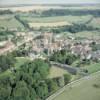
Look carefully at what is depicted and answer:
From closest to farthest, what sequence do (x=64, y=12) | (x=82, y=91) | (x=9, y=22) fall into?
(x=82, y=91) → (x=9, y=22) → (x=64, y=12)

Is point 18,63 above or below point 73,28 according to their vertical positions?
above

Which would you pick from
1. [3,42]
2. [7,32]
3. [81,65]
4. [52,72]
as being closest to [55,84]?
[52,72]

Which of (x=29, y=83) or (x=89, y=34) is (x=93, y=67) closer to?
(x=29, y=83)

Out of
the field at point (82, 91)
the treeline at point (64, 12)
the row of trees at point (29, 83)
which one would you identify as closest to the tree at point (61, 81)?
the row of trees at point (29, 83)

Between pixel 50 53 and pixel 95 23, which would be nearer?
pixel 50 53

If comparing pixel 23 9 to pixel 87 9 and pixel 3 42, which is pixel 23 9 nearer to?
pixel 87 9

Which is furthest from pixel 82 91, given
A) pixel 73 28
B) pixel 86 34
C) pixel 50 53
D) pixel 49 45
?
pixel 73 28

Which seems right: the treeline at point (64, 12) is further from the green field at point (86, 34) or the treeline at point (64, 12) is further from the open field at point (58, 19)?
the green field at point (86, 34)

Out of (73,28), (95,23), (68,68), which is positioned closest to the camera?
(68,68)
